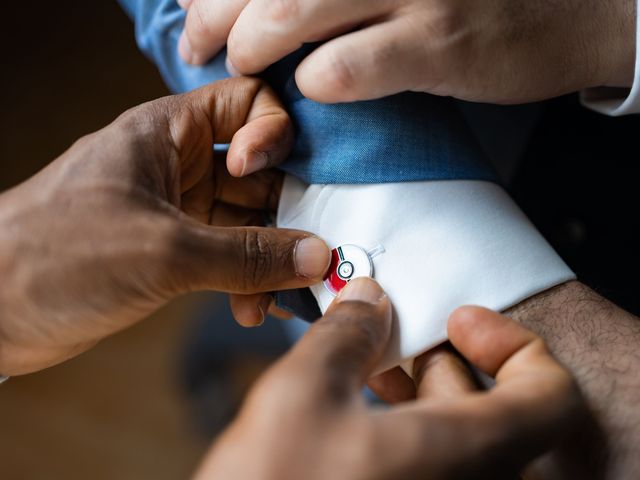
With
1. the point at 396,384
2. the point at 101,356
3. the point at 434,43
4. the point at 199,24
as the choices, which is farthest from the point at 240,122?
the point at 101,356

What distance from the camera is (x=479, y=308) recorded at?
1.87 feet

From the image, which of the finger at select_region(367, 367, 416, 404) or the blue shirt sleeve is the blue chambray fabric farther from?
the finger at select_region(367, 367, 416, 404)

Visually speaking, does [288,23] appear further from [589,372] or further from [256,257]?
[589,372]

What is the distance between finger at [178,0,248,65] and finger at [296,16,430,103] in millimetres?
114

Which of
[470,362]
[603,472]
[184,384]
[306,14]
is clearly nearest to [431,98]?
[306,14]

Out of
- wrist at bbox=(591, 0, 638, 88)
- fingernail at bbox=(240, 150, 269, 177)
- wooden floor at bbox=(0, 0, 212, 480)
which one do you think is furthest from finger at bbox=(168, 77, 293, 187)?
wooden floor at bbox=(0, 0, 212, 480)

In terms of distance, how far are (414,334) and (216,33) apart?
373mm

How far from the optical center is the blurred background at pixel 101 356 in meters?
1.42

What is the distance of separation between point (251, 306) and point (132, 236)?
0.67ft

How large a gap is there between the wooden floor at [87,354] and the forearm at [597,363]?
1.05 meters

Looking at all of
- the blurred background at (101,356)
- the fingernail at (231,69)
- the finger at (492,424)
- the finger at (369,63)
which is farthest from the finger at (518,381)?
the blurred background at (101,356)

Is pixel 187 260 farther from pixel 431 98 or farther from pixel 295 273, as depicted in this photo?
pixel 431 98

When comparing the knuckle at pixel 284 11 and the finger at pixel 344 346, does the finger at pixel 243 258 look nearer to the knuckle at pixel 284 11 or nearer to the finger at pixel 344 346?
the finger at pixel 344 346

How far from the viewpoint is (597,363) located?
23.6 inches
